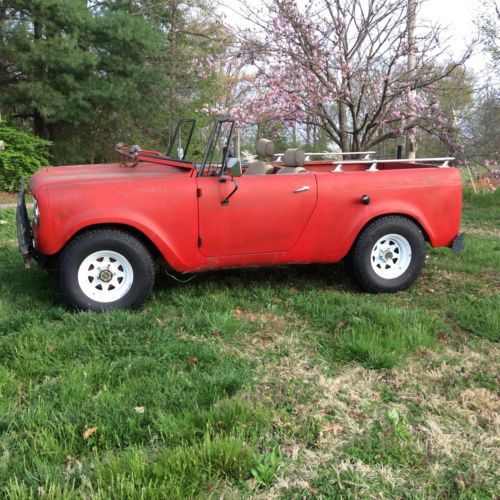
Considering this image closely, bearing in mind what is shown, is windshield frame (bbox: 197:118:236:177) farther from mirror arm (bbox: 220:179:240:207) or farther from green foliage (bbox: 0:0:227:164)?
green foliage (bbox: 0:0:227:164)

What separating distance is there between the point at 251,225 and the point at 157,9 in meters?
16.1

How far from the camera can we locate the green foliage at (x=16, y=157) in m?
13.9

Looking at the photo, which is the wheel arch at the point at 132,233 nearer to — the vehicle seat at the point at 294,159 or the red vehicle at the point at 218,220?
the red vehicle at the point at 218,220

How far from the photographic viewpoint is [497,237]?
7832 millimetres

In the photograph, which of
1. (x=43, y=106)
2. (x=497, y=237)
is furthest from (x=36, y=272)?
(x=43, y=106)

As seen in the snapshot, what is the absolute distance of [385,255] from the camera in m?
4.89

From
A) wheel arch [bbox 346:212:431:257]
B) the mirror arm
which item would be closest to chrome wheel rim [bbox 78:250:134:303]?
the mirror arm

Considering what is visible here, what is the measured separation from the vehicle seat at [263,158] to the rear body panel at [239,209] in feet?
2.45

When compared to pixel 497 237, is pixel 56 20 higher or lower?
higher

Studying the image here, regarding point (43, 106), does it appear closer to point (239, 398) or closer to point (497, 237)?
point (497, 237)

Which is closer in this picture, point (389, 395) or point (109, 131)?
point (389, 395)

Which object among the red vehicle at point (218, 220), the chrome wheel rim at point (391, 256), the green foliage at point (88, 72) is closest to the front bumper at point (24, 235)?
the red vehicle at point (218, 220)

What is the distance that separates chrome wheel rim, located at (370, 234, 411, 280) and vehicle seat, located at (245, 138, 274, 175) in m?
1.35

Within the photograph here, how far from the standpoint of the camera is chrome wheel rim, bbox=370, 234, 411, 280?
16.0 ft
